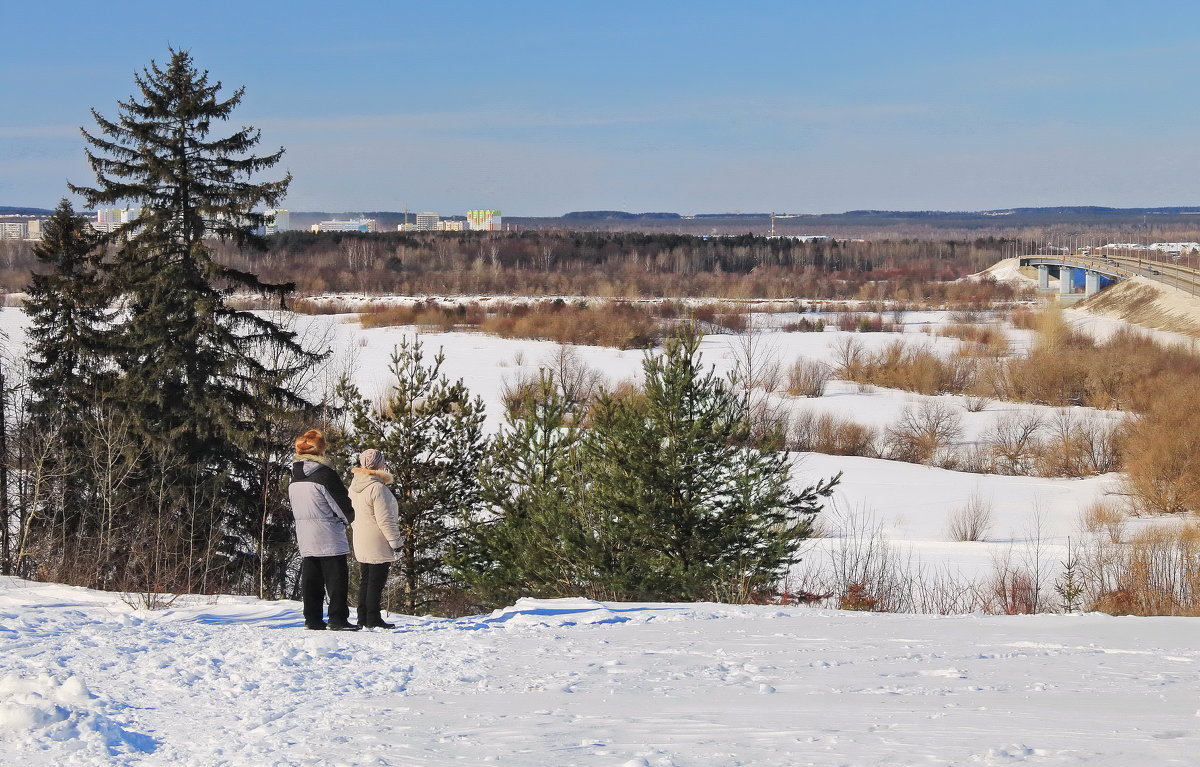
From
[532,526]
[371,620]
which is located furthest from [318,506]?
[532,526]

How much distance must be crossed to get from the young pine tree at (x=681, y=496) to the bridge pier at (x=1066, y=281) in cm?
9215

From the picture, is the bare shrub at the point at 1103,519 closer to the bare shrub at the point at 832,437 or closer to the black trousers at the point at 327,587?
the bare shrub at the point at 832,437

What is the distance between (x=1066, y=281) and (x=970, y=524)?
8251cm

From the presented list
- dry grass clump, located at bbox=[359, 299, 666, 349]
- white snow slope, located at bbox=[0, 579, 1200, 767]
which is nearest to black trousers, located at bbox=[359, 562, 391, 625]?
white snow slope, located at bbox=[0, 579, 1200, 767]

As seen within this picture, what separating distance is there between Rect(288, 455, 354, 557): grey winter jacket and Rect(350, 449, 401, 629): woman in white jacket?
0.55 feet

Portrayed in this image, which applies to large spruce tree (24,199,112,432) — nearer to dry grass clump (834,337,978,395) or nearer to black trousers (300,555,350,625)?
black trousers (300,555,350,625)

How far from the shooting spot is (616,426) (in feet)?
48.8

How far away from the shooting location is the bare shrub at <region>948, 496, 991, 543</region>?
25.5m

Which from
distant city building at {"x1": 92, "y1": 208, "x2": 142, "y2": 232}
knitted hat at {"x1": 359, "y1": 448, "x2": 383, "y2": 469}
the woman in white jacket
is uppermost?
distant city building at {"x1": 92, "y1": 208, "x2": 142, "y2": 232}

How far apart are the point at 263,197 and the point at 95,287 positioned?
15.7 feet

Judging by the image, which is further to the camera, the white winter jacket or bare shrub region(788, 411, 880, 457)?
bare shrub region(788, 411, 880, 457)

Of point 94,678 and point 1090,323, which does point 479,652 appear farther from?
point 1090,323

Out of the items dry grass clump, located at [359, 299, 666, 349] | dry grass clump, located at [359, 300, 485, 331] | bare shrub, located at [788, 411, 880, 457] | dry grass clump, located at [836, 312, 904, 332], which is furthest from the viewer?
dry grass clump, located at [836, 312, 904, 332]

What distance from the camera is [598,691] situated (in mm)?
6094
